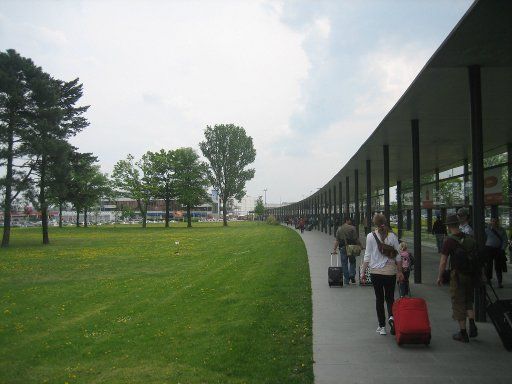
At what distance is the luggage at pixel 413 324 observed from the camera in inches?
246

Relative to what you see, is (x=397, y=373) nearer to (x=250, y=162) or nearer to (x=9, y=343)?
(x=9, y=343)

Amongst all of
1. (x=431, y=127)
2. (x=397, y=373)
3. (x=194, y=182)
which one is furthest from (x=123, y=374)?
(x=194, y=182)

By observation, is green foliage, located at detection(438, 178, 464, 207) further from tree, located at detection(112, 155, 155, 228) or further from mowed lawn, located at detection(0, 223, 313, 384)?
tree, located at detection(112, 155, 155, 228)

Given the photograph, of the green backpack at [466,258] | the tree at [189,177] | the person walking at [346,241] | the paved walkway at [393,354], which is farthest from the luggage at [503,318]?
the tree at [189,177]

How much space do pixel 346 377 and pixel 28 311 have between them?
24.5 feet

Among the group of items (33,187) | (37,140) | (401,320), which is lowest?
(401,320)

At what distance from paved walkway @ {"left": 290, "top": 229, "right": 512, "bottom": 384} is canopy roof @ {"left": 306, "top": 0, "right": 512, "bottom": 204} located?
426cm

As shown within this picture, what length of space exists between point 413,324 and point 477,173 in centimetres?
329

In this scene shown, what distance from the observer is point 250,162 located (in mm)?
74500

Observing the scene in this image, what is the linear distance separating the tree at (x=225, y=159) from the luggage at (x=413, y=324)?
6528 cm

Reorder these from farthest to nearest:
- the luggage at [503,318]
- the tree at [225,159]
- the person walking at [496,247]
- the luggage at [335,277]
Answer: the tree at [225,159] < the luggage at [335,277] < the person walking at [496,247] < the luggage at [503,318]

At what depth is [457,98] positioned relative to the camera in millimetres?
10398

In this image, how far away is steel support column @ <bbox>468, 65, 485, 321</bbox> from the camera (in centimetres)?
787

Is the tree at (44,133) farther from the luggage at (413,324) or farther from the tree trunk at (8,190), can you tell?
the luggage at (413,324)
